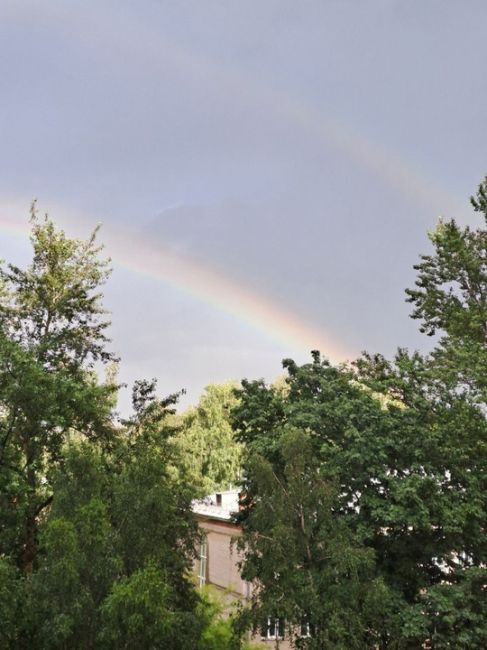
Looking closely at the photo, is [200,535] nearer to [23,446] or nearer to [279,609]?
[279,609]

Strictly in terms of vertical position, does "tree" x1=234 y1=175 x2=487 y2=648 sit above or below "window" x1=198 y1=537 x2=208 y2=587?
above

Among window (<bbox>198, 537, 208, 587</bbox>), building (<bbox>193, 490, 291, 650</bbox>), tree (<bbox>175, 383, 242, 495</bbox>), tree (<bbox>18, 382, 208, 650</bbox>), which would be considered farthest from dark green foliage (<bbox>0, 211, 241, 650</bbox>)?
tree (<bbox>175, 383, 242, 495</bbox>)

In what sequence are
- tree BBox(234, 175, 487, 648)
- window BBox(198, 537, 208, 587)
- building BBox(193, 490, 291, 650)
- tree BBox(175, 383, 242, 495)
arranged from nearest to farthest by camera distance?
1. tree BBox(234, 175, 487, 648)
2. building BBox(193, 490, 291, 650)
3. window BBox(198, 537, 208, 587)
4. tree BBox(175, 383, 242, 495)

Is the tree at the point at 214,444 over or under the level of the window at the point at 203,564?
over

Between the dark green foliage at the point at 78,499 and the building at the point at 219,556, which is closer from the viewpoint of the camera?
the dark green foliage at the point at 78,499

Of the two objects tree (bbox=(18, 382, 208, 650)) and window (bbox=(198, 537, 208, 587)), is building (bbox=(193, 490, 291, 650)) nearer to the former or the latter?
window (bbox=(198, 537, 208, 587))

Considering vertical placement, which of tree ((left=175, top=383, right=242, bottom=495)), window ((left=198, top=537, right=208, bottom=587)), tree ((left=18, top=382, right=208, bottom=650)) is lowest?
window ((left=198, top=537, right=208, bottom=587))

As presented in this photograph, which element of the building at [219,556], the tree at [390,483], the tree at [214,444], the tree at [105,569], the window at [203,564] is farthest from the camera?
the tree at [214,444]

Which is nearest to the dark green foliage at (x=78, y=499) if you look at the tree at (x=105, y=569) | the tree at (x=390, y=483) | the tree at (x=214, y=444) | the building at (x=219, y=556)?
the tree at (x=105, y=569)

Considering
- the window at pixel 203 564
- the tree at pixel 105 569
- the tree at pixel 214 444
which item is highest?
the tree at pixel 214 444

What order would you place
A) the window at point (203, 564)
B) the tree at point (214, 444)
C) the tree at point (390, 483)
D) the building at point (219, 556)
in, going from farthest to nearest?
the tree at point (214, 444), the window at point (203, 564), the building at point (219, 556), the tree at point (390, 483)

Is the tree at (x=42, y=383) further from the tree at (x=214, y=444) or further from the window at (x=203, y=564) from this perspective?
the tree at (x=214, y=444)

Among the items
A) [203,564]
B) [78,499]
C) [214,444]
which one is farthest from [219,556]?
[214,444]

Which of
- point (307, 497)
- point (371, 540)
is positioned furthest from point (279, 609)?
point (371, 540)
